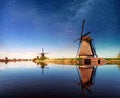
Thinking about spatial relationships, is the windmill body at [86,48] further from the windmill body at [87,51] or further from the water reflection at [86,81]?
the water reflection at [86,81]

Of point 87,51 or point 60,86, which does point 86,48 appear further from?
point 60,86

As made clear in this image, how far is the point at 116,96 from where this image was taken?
11.2 meters

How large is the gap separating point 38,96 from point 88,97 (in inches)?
109

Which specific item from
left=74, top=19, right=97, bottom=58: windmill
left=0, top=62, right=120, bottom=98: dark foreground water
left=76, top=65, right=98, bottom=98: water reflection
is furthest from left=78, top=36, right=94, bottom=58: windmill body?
left=0, top=62, right=120, bottom=98: dark foreground water

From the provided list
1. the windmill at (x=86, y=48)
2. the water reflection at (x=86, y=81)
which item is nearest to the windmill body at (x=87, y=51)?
the windmill at (x=86, y=48)

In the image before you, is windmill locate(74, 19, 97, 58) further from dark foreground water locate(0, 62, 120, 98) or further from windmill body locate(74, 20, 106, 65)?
dark foreground water locate(0, 62, 120, 98)

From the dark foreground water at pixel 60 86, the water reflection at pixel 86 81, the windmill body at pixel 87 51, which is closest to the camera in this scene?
the dark foreground water at pixel 60 86

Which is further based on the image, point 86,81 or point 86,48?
point 86,48

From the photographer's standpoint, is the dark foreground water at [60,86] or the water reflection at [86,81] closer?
the dark foreground water at [60,86]

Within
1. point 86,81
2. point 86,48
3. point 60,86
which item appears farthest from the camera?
point 86,48

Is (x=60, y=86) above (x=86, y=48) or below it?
below

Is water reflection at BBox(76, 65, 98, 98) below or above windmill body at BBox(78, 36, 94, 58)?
below

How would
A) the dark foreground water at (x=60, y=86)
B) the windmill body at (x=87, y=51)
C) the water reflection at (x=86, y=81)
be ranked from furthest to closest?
the windmill body at (x=87, y=51)
the water reflection at (x=86, y=81)
the dark foreground water at (x=60, y=86)

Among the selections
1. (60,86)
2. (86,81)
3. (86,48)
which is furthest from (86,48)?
(60,86)
